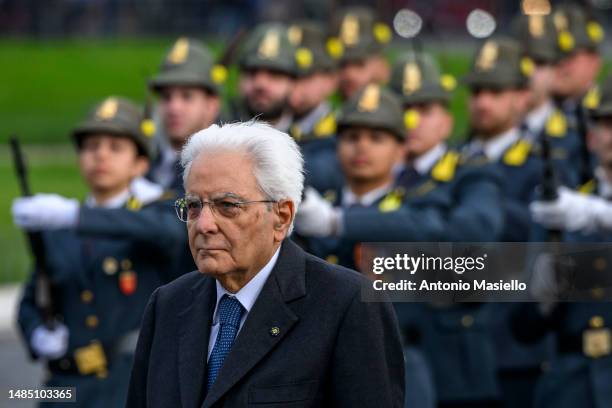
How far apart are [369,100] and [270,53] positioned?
1646 mm

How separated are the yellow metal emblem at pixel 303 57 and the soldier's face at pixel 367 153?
1.93 metres

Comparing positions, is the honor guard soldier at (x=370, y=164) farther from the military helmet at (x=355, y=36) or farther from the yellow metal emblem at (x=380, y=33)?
A: the yellow metal emblem at (x=380, y=33)

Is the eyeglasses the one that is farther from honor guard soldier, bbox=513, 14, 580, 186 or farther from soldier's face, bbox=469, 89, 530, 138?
soldier's face, bbox=469, 89, 530, 138

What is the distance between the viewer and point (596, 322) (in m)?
7.47

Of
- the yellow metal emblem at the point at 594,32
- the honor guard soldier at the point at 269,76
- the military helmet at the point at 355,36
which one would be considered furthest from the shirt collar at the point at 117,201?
the yellow metal emblem at the point at 594,32

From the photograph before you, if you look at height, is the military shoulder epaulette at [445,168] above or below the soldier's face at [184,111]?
below

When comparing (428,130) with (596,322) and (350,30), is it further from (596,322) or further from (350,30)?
(350,30)

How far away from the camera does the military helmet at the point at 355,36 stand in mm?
11141

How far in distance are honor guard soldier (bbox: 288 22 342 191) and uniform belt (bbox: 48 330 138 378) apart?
54.2 inches

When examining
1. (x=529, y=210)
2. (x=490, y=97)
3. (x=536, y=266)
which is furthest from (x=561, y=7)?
(x=536, y=266)

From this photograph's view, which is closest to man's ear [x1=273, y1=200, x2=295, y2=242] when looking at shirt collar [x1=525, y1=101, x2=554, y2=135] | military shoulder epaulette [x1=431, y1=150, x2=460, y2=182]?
military shoulder epaulette [x1=431, y1=150, x2=460, y2=182]

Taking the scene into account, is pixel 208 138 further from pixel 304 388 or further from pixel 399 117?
pixel 399 117

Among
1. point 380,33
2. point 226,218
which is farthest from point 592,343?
point 380,33

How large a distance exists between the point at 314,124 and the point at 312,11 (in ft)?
43.1
